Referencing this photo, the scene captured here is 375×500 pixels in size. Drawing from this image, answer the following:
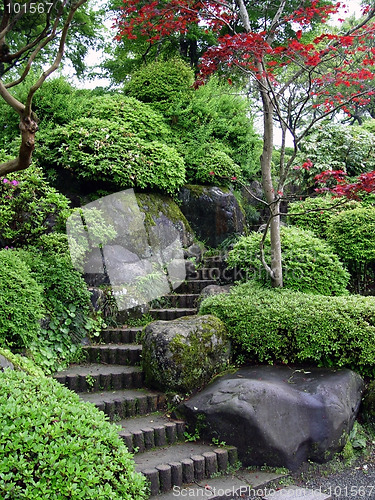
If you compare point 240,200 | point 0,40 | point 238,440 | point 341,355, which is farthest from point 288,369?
point 240,200

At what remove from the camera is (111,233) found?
21.6 feet

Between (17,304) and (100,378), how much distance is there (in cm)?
120

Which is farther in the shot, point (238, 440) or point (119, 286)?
point (119, 286)

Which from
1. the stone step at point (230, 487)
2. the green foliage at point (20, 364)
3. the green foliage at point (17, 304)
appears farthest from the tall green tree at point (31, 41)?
the stone step at point (230, 487)

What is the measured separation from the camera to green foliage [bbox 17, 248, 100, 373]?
208 inches

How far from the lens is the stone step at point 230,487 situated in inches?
140

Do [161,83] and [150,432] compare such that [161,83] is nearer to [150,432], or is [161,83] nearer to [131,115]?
[131,115]

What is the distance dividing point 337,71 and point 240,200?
468cm

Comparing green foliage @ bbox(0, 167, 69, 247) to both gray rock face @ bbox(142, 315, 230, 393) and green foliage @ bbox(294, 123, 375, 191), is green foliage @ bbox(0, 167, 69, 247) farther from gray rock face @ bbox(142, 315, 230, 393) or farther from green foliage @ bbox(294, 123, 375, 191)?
green foliage @ bbox(294, 123, 375, 191)

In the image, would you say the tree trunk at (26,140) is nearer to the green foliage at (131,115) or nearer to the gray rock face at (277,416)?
the gray rock face at (277,416)

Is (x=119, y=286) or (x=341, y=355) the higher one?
(x=119, y=286)

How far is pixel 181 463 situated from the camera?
377 cm

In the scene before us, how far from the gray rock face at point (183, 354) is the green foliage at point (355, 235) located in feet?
12.1

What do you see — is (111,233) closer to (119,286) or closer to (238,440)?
(119,286)
